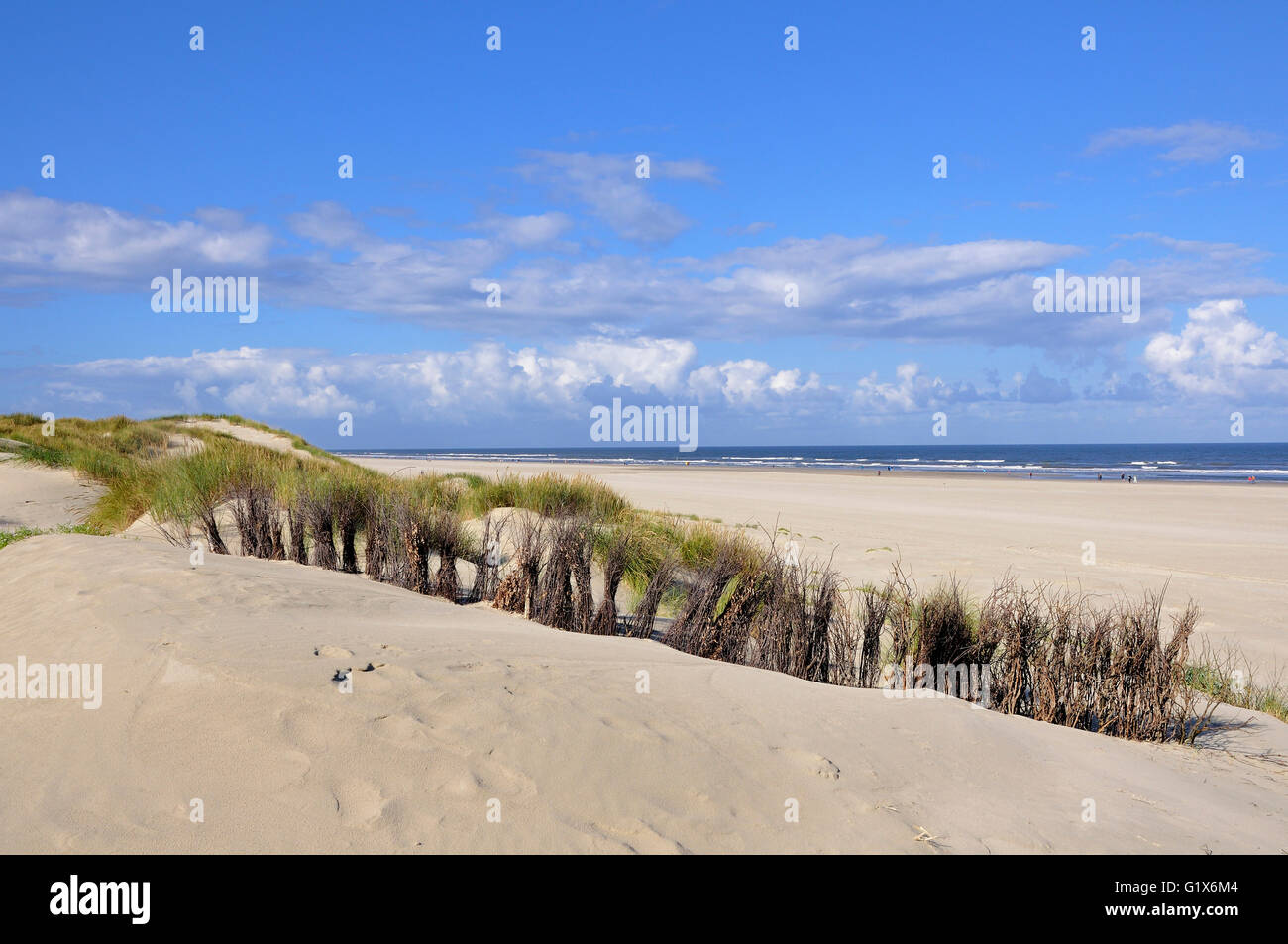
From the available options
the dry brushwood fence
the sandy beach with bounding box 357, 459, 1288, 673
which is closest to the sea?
the sandy beach with bounding box 357, 459, 1288, 673

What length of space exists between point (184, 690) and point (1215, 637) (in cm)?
1021

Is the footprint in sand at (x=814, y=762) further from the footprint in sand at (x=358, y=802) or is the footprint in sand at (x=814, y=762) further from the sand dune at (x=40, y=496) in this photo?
the sand dune at (x=40, y=496)

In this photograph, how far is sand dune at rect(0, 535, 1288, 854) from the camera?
312 centimetres

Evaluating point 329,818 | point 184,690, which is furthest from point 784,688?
point 184,690

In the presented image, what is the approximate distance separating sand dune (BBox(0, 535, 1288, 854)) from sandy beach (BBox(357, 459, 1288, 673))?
486 cm

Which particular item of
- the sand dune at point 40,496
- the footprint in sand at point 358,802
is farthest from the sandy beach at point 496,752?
the sand dune at point 40,496

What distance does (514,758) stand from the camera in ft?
11.7

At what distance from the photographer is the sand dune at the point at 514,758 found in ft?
10.2

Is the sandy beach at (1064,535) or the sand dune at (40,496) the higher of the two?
the sand dune at (40,496)

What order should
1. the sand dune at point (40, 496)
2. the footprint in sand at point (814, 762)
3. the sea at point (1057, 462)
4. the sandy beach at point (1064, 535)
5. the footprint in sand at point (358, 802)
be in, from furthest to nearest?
1. the sea at point (1057, 462)
2. the sand dune at point (40, 496)
3. the sandy beach at point (1064, 535)
4. the footprint in sand at point (814, 762)
5. the footprint in sand at point (358, 802)

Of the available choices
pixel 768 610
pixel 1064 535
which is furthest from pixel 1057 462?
pixel 768 610

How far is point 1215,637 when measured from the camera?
8.99 meters

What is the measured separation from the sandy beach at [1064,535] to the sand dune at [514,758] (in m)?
4.86
